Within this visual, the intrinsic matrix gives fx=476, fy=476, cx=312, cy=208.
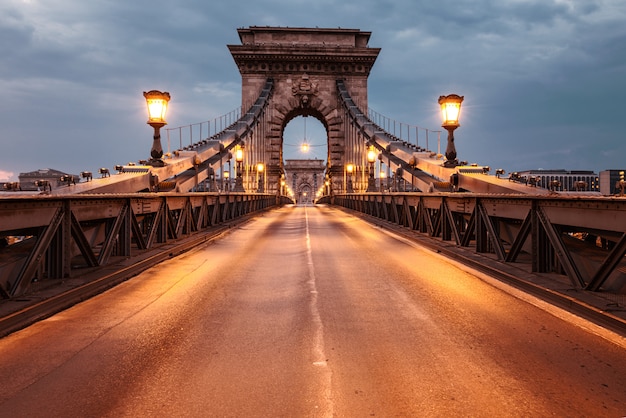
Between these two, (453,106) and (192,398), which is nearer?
(192,398)

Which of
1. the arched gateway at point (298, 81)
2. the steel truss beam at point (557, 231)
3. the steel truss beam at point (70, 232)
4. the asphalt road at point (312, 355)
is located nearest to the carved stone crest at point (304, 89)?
the arched gateway at point (298, 81)

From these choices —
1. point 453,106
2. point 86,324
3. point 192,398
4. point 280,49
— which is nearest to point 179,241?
point 86,324

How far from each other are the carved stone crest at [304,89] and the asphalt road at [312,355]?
6641 centimetres

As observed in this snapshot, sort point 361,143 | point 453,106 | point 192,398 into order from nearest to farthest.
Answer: point 192,398
point 453,106
point 361,143

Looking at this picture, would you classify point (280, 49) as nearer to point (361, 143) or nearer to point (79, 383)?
point (361, 143)

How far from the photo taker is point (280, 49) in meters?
72.2

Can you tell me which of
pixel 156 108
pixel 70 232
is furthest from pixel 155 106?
pixel 70 232

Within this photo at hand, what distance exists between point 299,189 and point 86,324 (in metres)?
136

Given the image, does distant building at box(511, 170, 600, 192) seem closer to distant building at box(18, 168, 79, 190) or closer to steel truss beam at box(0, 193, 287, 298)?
steel truss beam at box(0, 193, 287, 298)

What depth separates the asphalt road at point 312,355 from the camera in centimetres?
371

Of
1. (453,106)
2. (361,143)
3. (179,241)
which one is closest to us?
(179,241)

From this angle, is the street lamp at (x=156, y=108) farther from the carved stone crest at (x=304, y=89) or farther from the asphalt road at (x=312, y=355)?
the carved stone crest at (x=304, y=89)

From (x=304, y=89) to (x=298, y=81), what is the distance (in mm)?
2247

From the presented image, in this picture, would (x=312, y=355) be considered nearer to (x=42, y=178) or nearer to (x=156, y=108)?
(x=156, y=108)
